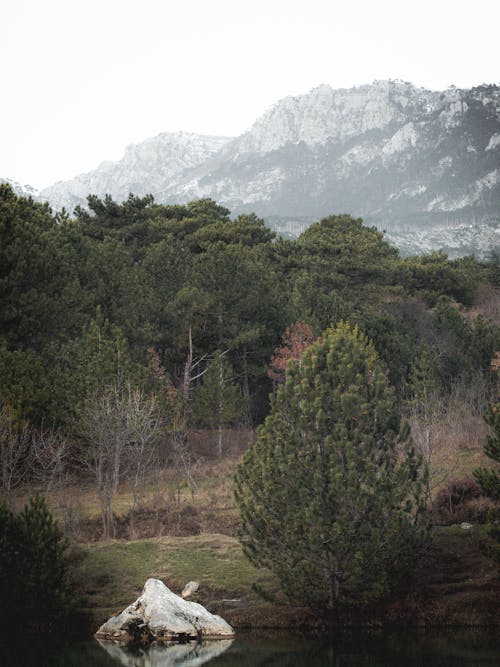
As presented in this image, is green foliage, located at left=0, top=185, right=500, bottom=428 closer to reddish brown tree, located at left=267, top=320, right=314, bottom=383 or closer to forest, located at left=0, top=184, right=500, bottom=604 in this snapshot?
forest, located at left=0, top=184, right=500, bottom=604

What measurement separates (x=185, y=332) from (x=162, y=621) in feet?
76.6

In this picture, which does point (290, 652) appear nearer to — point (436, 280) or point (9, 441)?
point (9, 441)

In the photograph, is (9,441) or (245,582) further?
(9,441)

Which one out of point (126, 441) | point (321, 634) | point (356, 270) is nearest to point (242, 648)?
point (321, 634)

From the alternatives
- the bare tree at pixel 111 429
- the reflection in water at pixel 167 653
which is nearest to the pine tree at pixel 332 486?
the reflection in water at pixel 167 653

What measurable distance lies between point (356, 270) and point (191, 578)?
3399 cm

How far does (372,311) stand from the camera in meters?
48.5

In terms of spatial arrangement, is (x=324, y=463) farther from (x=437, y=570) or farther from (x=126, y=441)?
(x=126, y=441)

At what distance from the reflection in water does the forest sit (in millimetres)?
6451

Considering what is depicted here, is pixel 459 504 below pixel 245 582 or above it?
above

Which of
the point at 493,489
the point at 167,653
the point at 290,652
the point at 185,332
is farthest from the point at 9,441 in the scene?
the point at 185,332

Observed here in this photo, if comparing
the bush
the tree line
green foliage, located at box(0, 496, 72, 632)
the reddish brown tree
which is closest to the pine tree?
green foliage, located at box(0, 496, 72, 632)

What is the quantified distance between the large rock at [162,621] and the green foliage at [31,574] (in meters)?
1.41

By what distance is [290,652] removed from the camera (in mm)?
16344
